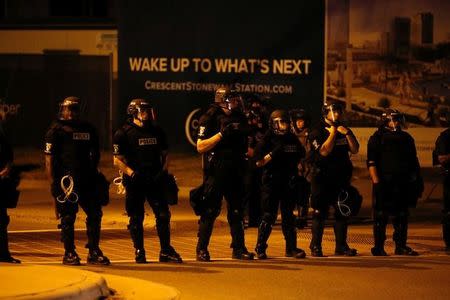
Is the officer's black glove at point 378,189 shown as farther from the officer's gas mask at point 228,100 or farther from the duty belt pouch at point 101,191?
the duty belt pouch at point 101,191

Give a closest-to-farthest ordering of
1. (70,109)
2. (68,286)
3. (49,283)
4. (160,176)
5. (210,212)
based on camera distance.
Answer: (68,286) → (49,283) → (70,109) → (160,176) → (210,212)

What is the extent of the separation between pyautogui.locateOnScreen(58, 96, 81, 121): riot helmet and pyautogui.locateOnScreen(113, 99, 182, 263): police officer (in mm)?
529

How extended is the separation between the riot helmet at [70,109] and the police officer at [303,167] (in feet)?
9.04

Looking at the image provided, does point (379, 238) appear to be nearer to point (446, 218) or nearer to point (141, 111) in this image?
point (446, 218)

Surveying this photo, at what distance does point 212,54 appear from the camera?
→ 24391 mm

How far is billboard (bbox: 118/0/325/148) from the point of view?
2366 cm

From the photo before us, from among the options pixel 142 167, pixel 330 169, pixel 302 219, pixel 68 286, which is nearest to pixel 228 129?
pixel 142 167

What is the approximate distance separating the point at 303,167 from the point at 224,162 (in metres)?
2.79

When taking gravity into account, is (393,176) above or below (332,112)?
below

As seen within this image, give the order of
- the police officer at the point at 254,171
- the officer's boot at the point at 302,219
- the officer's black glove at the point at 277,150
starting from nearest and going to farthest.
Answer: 1. the officer's black glove at the point at 277,150
2. the police officer at the point at 254,171
3. the officer's boot at the point at 302,219

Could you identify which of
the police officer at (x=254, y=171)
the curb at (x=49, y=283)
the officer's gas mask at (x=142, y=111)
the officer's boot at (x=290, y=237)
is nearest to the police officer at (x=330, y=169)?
the officer's boot at (x=290, y=237)

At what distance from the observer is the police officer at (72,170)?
550 inches

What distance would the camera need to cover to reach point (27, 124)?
2800 cm

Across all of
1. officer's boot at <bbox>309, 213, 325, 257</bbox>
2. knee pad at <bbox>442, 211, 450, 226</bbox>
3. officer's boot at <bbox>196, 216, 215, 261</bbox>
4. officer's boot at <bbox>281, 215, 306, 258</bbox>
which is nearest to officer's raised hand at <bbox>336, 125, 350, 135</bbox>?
officer's boot at <bbox>309, 213, 325, 257</bbox>
